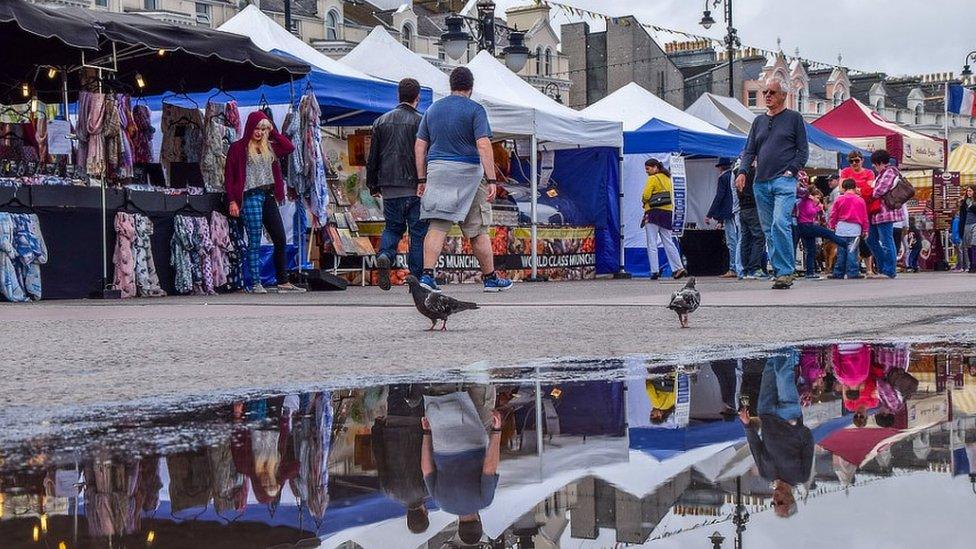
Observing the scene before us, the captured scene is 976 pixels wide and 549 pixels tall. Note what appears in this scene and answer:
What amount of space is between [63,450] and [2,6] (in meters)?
10.3

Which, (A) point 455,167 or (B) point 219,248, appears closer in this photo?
(A) point 455,167

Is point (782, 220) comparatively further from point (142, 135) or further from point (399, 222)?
point (142, 135)

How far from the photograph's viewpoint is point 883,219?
19953mm

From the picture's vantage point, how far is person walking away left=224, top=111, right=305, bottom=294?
1519cm

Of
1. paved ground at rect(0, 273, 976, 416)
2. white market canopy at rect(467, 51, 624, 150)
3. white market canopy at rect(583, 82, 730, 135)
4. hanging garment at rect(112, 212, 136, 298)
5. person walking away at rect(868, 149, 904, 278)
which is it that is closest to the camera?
paved ground at rect(0, 273, 976, 416)

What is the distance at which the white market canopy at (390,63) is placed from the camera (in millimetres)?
19641

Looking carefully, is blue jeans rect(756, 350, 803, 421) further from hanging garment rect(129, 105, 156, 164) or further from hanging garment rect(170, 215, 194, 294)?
hanging garment rect(129, 105, 156, 164)

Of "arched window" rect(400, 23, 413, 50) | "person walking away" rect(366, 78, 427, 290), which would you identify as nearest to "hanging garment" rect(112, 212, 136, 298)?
"person walking away" rect(366, 78, 427, 290)

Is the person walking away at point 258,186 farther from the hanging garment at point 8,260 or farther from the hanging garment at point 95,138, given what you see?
the hanging garment at point 8,260


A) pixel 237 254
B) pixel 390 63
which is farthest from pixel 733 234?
pixel 237 254

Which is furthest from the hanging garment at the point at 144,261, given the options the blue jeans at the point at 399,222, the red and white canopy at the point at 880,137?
the red and white canopy at the point at 880,137

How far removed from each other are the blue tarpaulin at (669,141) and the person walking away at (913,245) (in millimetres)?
7533

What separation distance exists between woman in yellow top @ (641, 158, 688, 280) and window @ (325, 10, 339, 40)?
178 feet

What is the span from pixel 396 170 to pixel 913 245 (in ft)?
66.4
